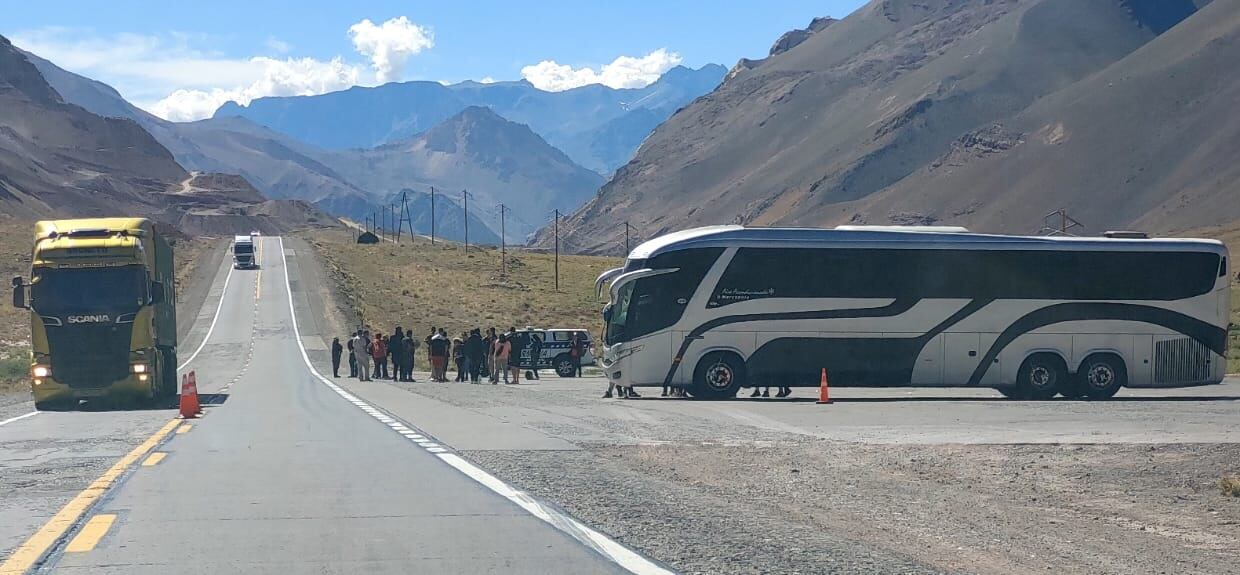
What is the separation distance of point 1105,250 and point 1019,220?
119 m

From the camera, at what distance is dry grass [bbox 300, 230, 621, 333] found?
79.8 meters

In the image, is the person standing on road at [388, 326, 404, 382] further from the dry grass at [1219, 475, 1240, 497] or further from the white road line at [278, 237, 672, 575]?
the dry grass at [1219, 475, 1240, 497]

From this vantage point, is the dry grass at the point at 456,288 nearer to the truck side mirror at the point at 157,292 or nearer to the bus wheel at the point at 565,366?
the bus wheel at the point at 565,366

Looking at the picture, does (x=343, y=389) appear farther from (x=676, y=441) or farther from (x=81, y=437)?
(x=676, y=441)

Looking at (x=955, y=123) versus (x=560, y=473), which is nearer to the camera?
(x=560, y=473)

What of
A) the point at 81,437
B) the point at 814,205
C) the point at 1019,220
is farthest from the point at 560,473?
the point at 814,205

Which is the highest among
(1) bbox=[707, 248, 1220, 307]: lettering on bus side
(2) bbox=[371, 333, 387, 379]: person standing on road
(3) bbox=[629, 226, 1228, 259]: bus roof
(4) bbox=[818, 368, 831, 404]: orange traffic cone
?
(3) bbox=[629, 226, 1228, 259]: bus roof

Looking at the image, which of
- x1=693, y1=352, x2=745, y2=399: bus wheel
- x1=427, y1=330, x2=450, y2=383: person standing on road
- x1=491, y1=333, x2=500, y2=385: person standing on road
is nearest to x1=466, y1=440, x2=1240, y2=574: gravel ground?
x1=693, y1=352, x2=745, y2=399: bus wheel

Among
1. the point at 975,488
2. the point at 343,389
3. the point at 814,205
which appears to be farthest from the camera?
the point at 814,205

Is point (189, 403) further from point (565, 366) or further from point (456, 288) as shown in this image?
point (456, 288)

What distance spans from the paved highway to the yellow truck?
15.0 feet

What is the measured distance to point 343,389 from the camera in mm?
34094

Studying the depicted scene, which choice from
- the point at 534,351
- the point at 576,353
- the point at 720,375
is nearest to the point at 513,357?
the point at 576,353

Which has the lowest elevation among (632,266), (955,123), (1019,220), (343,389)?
(343,389)
